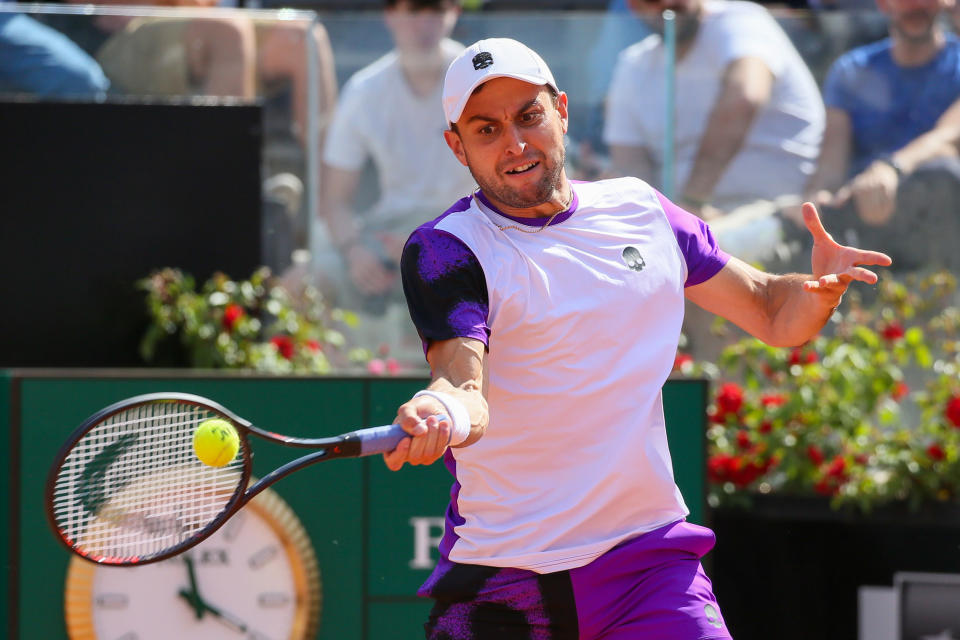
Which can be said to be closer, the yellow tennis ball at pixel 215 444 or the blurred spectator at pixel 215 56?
the yellow tennis ball at pixel 215 444

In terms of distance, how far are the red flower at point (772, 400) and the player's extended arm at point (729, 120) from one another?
1.06 meters

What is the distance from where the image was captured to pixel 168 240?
5.77m

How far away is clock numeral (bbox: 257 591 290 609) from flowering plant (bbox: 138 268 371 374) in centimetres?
125

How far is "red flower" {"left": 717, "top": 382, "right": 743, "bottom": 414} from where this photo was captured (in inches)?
210

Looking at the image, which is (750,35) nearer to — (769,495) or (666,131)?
(666,131)

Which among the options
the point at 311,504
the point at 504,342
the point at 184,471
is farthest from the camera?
the point at 311,504

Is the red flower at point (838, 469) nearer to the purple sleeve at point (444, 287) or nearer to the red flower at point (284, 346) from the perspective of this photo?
the red flower at point (284, 346)

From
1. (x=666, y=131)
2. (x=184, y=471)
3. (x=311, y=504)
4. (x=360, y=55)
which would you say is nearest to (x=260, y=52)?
(x=360, y=55)

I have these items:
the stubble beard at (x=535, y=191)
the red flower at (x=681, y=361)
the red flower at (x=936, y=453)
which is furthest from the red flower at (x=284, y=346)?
the stubble beard at (x=535, y=191)

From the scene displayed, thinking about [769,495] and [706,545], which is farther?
[769,495]

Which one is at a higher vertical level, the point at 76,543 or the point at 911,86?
the point at 911,86

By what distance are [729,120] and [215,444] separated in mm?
3875

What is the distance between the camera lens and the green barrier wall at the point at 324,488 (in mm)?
4496

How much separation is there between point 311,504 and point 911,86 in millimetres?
3359
